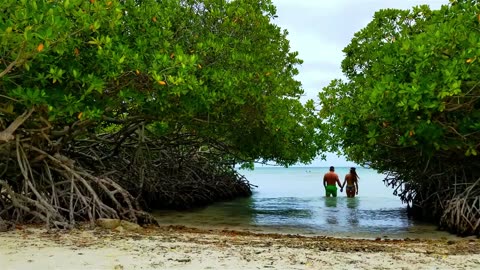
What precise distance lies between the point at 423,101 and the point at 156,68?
2.98 meters

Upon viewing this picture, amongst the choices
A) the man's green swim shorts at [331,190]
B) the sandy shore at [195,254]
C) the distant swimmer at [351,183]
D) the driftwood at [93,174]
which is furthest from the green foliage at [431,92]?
the man's green swim shorts at [331,190]

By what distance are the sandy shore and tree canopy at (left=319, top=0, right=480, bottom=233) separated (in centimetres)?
165

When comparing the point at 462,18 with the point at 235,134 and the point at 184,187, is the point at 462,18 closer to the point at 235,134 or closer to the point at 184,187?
the point at 235,134

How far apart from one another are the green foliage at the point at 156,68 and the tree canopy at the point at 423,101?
1.13 meters

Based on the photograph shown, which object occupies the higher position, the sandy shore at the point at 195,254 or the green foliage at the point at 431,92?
the green foliage at the point at 431,92

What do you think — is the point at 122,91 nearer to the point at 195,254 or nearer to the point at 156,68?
the point at 156,68

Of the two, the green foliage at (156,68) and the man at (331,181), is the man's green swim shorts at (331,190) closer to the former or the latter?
the man at (331,181)

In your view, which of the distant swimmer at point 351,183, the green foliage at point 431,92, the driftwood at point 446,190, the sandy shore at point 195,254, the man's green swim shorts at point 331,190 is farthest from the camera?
the man's green swim shorts at point 331,190

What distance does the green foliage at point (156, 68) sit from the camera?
5043 millimetres

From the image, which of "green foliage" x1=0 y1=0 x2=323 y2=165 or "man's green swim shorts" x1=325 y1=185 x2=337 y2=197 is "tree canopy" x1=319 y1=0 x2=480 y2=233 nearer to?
"green foliage" x1=0 y1=0 x2=323 y2=165

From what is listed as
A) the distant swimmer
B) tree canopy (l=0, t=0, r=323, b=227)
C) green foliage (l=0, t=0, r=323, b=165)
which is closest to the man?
the distant swimmer

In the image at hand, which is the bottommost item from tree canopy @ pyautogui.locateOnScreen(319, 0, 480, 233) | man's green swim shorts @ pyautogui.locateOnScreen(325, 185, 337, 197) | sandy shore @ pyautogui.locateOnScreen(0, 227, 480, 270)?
sandy shore @ pyautogui.locateOnScreen(0, 227, 480, 270)

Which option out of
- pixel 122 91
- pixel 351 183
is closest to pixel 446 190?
pixel 122 91

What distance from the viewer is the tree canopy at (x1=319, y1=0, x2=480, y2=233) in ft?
19.8
